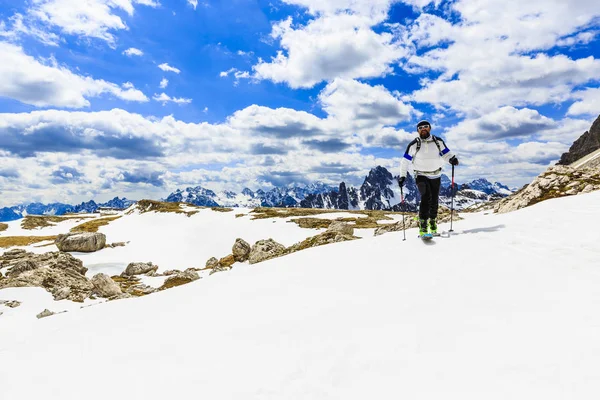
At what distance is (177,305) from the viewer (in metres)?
7.93

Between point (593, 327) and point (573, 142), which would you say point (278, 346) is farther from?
point (573, 142)

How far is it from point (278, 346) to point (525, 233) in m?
9.10

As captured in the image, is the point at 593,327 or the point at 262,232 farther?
the point at 262,232

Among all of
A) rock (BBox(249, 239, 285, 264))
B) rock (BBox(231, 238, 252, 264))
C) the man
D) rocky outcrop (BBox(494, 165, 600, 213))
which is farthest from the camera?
rock (BBox(231, 238, 252, 264))

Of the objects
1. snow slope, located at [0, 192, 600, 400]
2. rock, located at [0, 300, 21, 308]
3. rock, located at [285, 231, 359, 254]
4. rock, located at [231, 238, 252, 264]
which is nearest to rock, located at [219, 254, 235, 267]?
rock, located at [231, 238, 252, 264]

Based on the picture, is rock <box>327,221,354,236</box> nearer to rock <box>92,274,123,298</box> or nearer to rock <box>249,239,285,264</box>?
rock <box>249,239,285,264</box>

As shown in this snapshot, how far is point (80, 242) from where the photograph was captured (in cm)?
3753

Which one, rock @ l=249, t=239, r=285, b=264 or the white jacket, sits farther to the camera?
rock @ l=249, t=239, r=285, b=264

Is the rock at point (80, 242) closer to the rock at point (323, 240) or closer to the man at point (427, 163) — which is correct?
the rock at point (323, 240)

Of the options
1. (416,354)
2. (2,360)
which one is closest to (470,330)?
(416,354)

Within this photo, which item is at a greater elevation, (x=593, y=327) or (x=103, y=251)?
(x=593, y=327)

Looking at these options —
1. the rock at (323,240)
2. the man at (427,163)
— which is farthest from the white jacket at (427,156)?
the rock at (323,240)

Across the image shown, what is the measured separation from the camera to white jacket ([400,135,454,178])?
1179cm

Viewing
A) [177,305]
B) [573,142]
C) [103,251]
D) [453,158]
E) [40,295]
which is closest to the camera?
[177,305]
